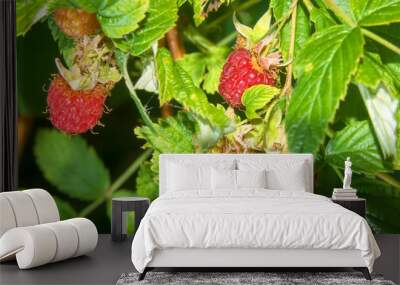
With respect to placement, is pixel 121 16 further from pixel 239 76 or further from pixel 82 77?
pixel 239 76

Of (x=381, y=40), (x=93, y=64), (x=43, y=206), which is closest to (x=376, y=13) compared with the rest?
(x=381, y=40)

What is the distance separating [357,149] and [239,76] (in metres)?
1.33

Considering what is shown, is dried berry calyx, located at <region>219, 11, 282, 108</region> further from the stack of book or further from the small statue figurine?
the stack of book

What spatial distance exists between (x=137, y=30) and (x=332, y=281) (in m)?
3.31

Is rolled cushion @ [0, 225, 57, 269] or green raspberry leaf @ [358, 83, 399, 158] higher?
green raspberry leaf @ [358, 83, 399, 158]

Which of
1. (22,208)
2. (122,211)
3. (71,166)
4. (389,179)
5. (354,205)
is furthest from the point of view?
(71,166)

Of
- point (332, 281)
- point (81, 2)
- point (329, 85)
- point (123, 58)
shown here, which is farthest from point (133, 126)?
point (332, 281)

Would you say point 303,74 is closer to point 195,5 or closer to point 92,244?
point 195,5

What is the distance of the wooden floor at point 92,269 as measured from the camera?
4918mm

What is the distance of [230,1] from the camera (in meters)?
6.96

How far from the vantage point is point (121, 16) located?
6.98 m

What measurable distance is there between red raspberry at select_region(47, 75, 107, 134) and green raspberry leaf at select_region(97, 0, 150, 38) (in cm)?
56

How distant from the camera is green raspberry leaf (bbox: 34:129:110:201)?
710 cm

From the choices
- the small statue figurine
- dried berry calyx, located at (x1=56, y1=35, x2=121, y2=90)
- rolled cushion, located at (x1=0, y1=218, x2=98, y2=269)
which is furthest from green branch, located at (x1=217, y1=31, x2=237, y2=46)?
rolled cushion, located at (x1=0, y1=218, x2=98, y2=269)
